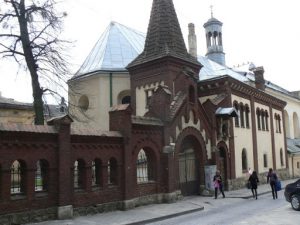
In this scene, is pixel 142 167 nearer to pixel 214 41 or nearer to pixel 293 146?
pixel 293 146

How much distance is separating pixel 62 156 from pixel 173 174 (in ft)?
24.0

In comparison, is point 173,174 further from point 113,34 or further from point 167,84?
point 113,34

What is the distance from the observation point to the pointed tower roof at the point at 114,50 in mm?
29008

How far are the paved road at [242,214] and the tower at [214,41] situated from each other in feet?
102

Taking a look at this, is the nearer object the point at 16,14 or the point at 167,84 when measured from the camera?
the point at 16,14

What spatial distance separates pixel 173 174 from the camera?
2056cm

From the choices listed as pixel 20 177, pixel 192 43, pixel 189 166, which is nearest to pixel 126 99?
pixel 189 166

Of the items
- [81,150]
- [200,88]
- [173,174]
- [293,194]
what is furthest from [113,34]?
[293,194]

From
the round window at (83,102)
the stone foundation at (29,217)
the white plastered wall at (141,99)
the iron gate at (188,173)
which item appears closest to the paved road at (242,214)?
the iron gate at (188,173)

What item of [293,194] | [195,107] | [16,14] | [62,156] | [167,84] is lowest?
[293,194]

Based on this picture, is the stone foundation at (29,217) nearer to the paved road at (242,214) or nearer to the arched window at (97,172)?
the arched window at (97,172)

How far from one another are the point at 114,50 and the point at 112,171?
49.1 feet

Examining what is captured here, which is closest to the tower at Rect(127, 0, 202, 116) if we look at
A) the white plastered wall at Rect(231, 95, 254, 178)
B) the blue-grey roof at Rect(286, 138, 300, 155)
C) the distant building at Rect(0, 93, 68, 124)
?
the white plastered wall at Rect(231, 95, 254, 178)

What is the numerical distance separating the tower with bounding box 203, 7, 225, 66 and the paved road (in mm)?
31201
